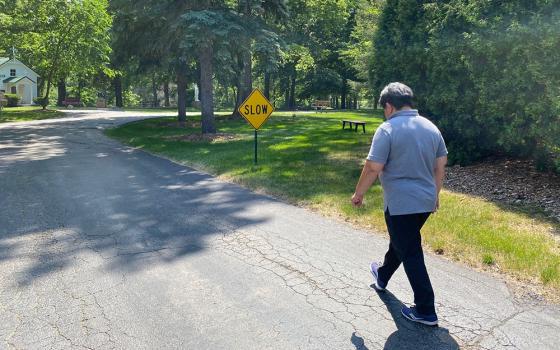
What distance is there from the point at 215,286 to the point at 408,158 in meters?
2.08

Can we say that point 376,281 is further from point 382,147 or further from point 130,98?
point 130,98

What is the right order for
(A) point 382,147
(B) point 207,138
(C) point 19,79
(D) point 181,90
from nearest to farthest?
1. (A) point 382,147
2. (B) point 207,138
3. (D) point 181,90
4. (C) point 19,79

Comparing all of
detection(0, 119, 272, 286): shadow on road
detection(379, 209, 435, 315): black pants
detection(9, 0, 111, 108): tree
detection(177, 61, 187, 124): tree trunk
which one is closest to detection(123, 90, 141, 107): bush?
detection(9, 0, 111, 108): tree

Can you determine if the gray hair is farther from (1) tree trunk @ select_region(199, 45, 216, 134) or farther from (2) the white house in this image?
(2) the white house

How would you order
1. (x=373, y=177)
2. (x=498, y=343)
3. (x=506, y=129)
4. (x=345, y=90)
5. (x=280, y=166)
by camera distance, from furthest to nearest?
(x=345, y=90) < (x=280, y=166) < (x=506, y=129) < (x=373, y=177) < (x=498, y=343)

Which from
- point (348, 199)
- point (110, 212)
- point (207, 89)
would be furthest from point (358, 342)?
point (207, 89)

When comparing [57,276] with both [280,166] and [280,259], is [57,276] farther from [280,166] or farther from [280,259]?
[280,166]

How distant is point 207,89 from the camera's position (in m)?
17.5

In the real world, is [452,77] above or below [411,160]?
above

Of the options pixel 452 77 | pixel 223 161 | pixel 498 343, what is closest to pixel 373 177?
pixel 498 343

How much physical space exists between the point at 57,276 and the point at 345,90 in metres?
47.7

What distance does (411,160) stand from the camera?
3549mm

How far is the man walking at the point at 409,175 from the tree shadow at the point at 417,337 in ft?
0.21

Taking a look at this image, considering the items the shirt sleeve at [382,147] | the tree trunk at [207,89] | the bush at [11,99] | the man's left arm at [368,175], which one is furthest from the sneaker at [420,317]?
the bush at [11,99]
